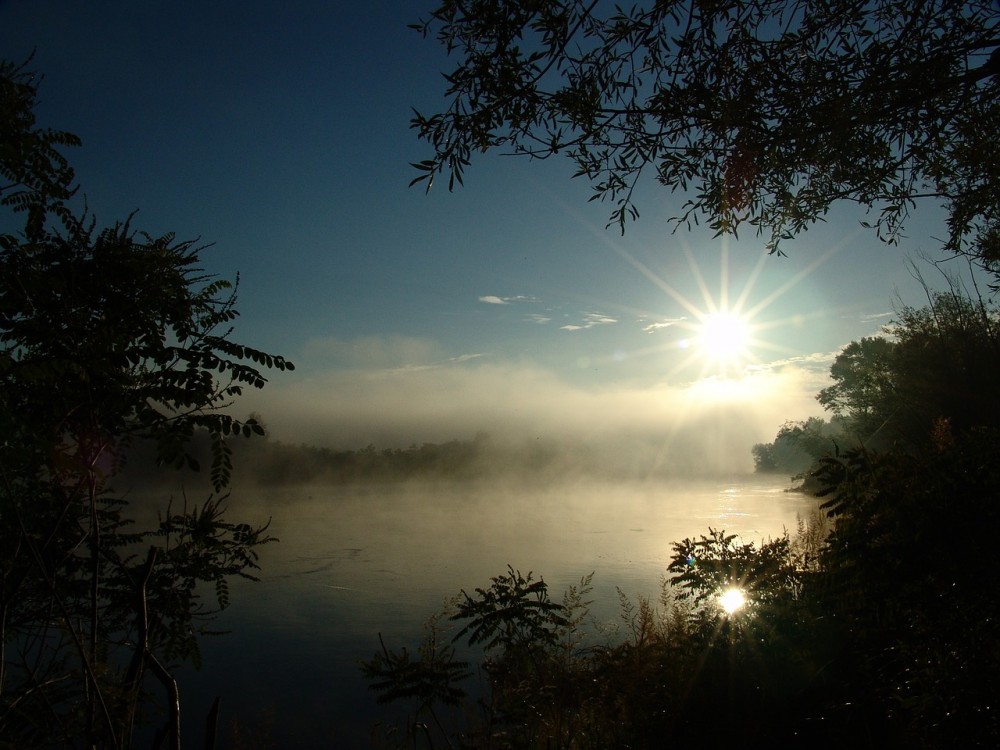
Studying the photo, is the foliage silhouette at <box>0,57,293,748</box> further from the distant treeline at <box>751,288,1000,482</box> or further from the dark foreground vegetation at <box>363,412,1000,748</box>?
the distant treeline at <box>751,288,1000,482</box>

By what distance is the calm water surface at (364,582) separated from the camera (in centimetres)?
804

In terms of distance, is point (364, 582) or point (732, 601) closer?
point (732, 601)

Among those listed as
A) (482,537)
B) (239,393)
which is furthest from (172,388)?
(482,537)

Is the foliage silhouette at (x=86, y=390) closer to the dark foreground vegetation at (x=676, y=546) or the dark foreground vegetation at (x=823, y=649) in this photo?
the dark foreground vegetation at (x=676, y=546)

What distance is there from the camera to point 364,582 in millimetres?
15008

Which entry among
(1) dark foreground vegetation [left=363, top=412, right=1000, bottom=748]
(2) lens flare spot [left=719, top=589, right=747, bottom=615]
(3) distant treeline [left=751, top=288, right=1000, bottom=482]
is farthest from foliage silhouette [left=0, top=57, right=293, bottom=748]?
(3) distant treeline [left=751, top=288, right=1000, bottom=482]

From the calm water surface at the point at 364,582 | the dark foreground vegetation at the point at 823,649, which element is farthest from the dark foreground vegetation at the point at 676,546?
the calm water surface at the point at 364,582

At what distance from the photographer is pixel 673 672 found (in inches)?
175

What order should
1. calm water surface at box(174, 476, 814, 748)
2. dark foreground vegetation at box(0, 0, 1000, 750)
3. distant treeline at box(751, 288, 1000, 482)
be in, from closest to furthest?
dark foreground vegetation at box(0, 0, 1000, 750) < calm water surface at box(174, 476, 814, 748) < distant treeline at box(751, 288, 1000, 482)

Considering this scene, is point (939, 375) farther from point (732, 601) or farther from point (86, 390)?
point (86, 390)

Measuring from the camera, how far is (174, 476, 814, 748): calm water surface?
8.04 meters

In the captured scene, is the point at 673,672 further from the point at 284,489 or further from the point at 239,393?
the point at 284,489

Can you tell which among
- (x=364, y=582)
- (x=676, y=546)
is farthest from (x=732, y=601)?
(x=364, y=582)

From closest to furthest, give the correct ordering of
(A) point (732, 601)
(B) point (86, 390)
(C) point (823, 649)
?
(B) point (86, 390) → (C) point (823, 649) → (A) point (732, 601)
